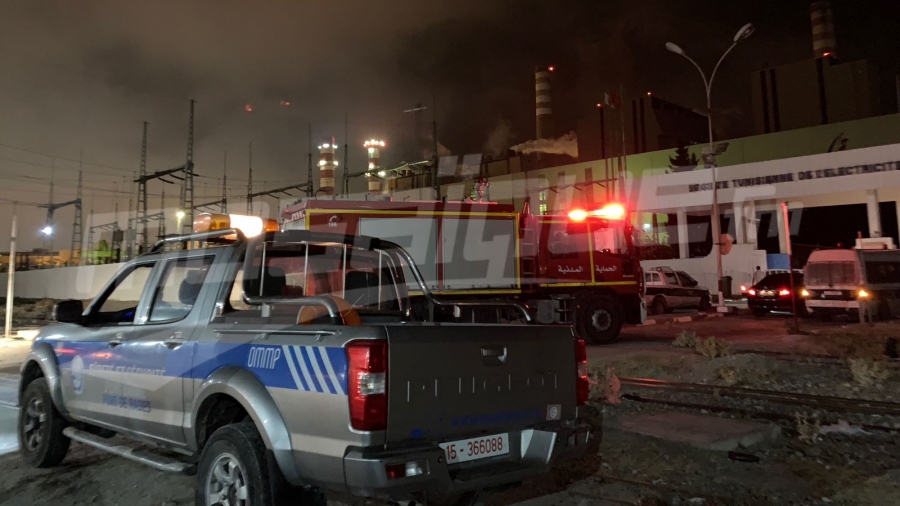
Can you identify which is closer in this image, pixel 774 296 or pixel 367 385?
pixel 367 385

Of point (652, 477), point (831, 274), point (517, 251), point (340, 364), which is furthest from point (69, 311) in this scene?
point (831, 274)

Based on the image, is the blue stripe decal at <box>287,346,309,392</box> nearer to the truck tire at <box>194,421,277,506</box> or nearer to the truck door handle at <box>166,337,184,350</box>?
the truck tire at <box>194,421,277,506</box>

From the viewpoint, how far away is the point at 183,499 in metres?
4.51

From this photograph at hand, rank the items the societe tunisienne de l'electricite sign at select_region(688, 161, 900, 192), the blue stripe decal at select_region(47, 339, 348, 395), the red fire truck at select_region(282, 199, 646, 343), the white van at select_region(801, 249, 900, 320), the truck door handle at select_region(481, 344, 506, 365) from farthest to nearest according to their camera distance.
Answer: the societe tunisienne de l'electricite sign at select_region(688, 161, 900, 192) → the white van at select_region(801, 249, 900, 320) → the red fire truck at select_region(282, 199, 646, 343) → the truck door handle at select_region(481, 344, 506, 365) → the blue stripe decal at select_region(47, 339, 348, 395)

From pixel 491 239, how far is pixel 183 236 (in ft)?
27.5

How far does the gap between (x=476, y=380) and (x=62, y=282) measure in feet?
142

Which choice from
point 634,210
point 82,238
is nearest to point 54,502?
point 634,210

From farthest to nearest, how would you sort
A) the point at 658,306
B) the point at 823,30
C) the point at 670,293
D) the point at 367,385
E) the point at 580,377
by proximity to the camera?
1. the point at 823,30
2. the point at 670,293
3. the point at 658,306
4. the point at 580,377
5. the point at 367,385

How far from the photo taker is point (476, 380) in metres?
3.30

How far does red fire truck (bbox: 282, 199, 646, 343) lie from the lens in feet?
38.2

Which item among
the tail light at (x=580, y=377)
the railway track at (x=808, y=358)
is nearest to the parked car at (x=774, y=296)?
the railway track at (x=808, y=358)

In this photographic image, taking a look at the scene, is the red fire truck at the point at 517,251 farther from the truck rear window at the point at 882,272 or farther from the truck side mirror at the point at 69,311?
the truck rear window at the point at 882,272

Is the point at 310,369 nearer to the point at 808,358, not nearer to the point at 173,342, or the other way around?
the point at 173,342

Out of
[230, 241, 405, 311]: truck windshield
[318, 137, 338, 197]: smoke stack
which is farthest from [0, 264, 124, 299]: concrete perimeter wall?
[230, 241, 405, 311]: truck windshield
